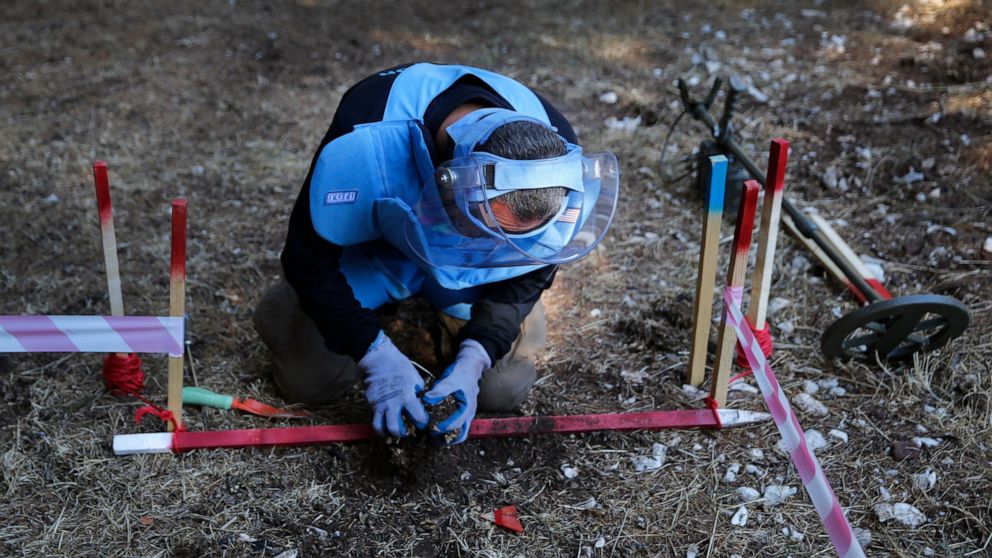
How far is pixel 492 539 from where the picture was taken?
2.53 metres

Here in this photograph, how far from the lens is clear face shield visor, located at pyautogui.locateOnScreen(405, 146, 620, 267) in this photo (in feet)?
6.70

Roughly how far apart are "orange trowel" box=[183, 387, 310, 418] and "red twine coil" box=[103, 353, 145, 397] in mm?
174

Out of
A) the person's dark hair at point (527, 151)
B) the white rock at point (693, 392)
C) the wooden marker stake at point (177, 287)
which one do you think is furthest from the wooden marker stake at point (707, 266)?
the wooden marker stake at point (177, 287)

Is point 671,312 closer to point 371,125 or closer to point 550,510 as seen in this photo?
point 550,510

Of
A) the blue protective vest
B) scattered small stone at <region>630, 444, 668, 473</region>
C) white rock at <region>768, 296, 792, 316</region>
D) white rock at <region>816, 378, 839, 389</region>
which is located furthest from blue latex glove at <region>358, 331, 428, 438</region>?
white rock at <region>768, 296, 792, 316</region>

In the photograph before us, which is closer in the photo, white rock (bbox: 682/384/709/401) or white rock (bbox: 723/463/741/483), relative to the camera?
white rock (bbox: 723/463/741/483)

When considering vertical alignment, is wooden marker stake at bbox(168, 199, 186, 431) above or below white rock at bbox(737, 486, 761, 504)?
above

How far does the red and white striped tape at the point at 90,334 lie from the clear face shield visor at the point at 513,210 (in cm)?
82

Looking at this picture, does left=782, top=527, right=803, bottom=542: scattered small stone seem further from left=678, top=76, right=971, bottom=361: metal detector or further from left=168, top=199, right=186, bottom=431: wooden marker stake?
left=168, top=199, right=186, bottom=431: wooden marker stake

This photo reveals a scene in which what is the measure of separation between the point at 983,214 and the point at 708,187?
2177 millimetres

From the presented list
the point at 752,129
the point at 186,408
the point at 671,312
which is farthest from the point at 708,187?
the point at 752,129

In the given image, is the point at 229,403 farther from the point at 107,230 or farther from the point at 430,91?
the point at 430,91

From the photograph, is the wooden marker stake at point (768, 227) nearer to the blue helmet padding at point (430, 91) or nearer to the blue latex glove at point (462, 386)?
the blue helmet padding at point (430, 91)

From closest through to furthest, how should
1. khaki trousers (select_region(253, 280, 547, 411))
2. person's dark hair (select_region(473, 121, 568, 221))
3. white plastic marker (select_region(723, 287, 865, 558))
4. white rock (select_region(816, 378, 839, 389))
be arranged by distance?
1. white plastic marker (select_region(723, 287, 865, 558))
2. person's dark hair (select_region(473, 121, 568, 221))
3. khaki trousers (select_region(253, 280, 547, 411))
4. white rock (select_region(816, 378, 839, 389))
